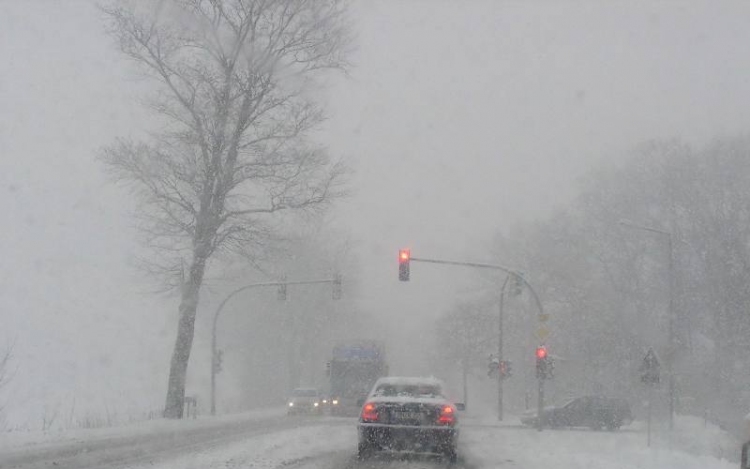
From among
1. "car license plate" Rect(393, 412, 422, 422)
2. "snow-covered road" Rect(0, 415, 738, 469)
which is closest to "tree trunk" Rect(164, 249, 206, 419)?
"snow-covered road" Rect(0, 415, 738, 469)

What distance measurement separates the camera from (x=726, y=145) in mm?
44625

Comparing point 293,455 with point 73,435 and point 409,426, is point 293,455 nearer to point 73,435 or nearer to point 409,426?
point 409,426

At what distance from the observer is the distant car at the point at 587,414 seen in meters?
37.0

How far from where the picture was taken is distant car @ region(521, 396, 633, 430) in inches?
1455

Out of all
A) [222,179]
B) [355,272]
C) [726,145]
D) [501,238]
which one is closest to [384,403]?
[222,179]

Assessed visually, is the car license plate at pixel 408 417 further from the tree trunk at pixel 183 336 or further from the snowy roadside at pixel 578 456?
the tree trunk at pixel 183 336

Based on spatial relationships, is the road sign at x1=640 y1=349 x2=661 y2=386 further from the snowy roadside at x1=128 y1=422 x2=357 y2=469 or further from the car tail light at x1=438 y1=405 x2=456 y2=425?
the car tail light at x1=438 y1=405 x2=456 y2=425

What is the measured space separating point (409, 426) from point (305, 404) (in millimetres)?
27986

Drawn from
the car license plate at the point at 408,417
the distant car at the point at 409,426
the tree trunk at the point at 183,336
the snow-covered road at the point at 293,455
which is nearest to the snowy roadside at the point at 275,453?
the snow-covered road at the point at 293,455

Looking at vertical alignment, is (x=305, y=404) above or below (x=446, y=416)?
below

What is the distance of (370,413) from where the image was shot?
1388cm

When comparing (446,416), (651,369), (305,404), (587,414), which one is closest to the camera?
(446,416)

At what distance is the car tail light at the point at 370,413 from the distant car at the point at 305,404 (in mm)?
26343

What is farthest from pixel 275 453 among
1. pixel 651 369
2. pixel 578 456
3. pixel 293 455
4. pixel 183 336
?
pixel 183 336
